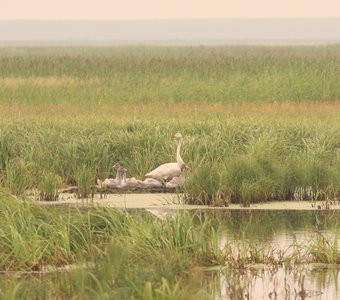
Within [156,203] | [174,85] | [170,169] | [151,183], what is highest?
[170,169]

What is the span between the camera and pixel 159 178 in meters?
17.5

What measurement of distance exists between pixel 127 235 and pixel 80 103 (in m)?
16.1

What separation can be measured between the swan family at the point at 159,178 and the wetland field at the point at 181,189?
0.82 ft

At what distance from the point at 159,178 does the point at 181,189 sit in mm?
350

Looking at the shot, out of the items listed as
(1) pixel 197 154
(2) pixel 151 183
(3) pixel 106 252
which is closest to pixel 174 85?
(1) pixel 197 154

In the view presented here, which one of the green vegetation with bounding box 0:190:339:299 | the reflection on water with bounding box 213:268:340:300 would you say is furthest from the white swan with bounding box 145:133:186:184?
the reflection on water with bounding box 213:268:340:300

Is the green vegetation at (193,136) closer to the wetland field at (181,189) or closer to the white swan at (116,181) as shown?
the wetland field at (181,189)

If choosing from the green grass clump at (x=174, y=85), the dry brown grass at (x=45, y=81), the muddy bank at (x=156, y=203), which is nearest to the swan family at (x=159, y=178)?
the muddy bank at (x=156, y=203)

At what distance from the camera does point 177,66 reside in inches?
1635

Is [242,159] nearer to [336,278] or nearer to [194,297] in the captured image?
[336,278]

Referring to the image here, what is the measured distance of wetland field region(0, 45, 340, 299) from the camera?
10625 millimetres

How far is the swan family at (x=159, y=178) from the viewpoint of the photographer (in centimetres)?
1727

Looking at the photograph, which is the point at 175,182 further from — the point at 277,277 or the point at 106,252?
the point at 106,252

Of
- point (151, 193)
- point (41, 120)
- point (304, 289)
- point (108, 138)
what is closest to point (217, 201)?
point (151, 193)
